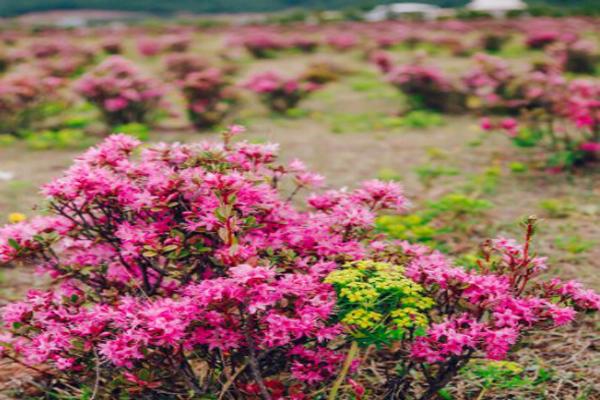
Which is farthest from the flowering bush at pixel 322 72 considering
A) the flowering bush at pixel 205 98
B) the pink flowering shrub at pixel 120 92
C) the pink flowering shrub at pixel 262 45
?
the pink flowering shrub at pixel 120 92

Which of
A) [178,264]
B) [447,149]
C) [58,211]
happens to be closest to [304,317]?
[178,264]

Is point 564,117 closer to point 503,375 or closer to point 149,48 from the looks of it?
point 503,375

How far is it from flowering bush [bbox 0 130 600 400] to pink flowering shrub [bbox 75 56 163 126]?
5.27 meters

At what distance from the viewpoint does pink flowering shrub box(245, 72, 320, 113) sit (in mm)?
8879

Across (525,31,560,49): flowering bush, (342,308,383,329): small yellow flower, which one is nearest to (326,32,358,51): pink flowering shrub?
(525,31,560,49): flowering bush

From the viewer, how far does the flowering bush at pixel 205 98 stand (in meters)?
7.93

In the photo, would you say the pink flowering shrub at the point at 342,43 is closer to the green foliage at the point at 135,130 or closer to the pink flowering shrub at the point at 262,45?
the pink flowering shrub at the point at 262,45

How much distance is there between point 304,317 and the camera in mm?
2137

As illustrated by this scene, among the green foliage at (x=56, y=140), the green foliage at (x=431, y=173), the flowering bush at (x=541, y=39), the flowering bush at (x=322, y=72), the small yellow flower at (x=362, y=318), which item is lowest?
the green foliage at (x=431, y=173)

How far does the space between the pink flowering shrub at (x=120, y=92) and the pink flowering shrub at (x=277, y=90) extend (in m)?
1.49

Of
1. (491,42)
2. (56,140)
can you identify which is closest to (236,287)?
(56,140)

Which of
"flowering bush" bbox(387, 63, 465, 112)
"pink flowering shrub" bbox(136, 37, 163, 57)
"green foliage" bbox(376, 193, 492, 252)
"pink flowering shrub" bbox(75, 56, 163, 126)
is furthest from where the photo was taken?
"pink flowering shrub" bbox(136, 37, 163, 57)

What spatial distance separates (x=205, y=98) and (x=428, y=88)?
10.1ft

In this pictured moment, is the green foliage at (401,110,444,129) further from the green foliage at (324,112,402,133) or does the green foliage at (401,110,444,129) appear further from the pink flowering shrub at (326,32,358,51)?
the pink flowering shrub at (326,32,358,51)
